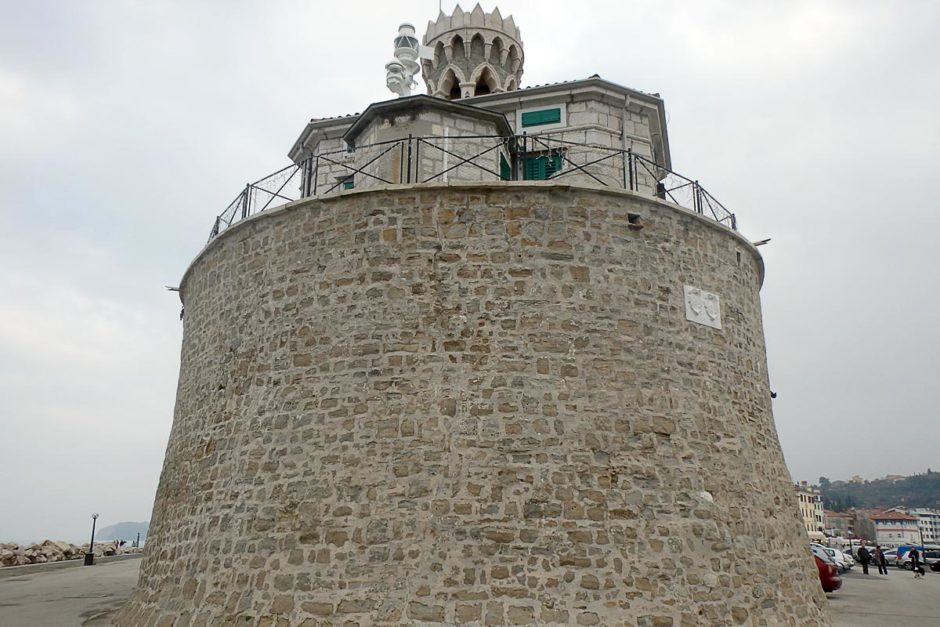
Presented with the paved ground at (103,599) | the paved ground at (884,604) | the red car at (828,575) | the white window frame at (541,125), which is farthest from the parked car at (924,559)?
the white window frame at (541,125)

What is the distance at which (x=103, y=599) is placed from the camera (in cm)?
1592

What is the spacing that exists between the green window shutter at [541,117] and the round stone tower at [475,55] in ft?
11.9

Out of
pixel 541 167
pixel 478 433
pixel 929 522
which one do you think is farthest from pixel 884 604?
pixel 929 522

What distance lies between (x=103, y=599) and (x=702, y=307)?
13.4 meters

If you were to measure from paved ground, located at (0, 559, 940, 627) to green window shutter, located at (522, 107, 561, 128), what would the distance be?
10513mm

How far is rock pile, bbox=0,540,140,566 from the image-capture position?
91.4 feet

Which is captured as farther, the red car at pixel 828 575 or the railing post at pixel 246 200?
the red car at pixel 828 575

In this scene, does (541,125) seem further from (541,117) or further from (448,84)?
(448,84)

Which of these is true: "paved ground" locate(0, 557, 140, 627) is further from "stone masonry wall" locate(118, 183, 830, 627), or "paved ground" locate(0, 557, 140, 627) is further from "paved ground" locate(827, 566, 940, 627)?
"paved ground" locate(827, 566, 940, 627)

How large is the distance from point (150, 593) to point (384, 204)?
657 centimetres

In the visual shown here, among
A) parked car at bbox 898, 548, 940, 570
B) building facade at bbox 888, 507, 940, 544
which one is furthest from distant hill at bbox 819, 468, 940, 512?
parked car at bbox 898, 548, 940, 570

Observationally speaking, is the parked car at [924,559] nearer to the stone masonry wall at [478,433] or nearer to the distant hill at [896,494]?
the stone masonry wall at [478,433]

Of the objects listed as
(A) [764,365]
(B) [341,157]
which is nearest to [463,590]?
(A) [764,365]

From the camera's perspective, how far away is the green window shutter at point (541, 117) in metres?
15.7
